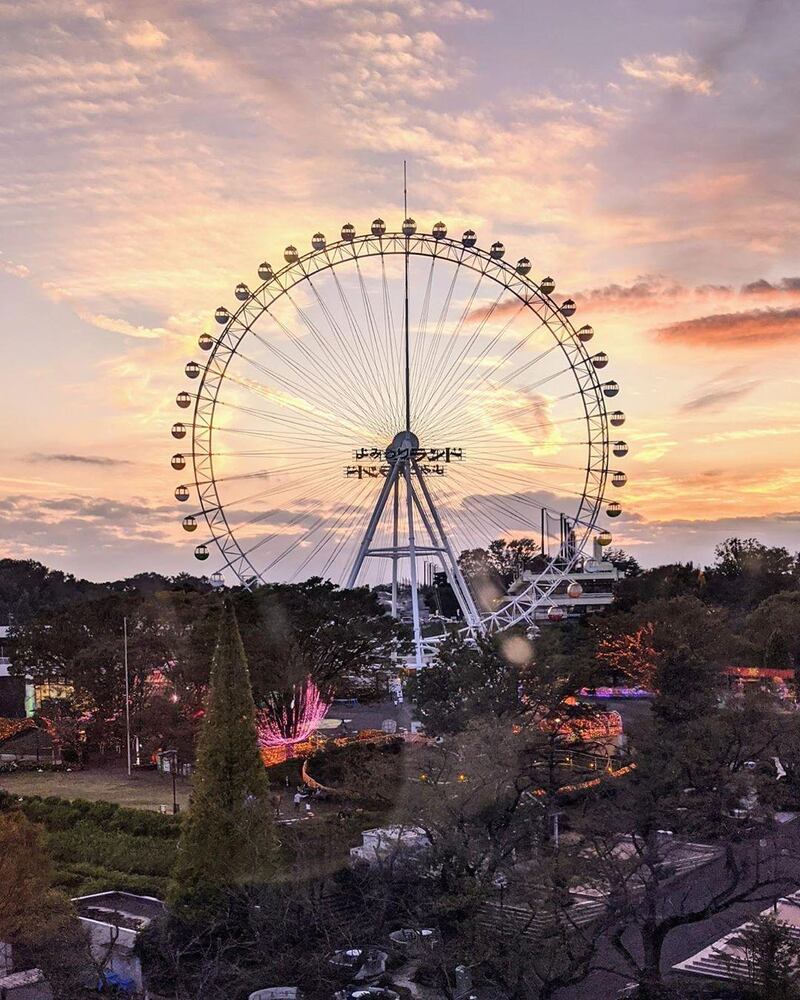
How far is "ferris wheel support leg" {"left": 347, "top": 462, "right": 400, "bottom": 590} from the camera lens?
4619cm

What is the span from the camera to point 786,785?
33125 millimetres

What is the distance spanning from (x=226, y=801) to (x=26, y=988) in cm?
519

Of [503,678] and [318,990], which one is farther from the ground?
[503,678]

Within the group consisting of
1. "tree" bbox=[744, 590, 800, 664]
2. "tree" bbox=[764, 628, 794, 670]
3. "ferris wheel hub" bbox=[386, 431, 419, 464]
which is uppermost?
"ferris wheel hub" bbox=[386, 431, 419, 464]

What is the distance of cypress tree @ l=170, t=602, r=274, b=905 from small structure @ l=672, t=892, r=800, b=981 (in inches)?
329

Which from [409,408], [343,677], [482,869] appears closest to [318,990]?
[482,869]

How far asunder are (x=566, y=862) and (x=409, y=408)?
28.3 m

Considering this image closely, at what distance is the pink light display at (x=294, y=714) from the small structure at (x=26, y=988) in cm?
2277

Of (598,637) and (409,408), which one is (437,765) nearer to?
(409,408)

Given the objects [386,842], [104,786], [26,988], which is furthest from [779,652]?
[26,988]

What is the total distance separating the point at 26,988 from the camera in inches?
797

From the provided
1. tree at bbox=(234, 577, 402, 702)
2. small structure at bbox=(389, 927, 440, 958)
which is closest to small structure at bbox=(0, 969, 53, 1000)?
small structure at bbox=(389, 927, 440, 958)

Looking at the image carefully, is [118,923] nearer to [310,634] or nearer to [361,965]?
[361,965]

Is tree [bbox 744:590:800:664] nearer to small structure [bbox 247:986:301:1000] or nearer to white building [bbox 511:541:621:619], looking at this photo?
white building [bbox 511:541:621:619]
